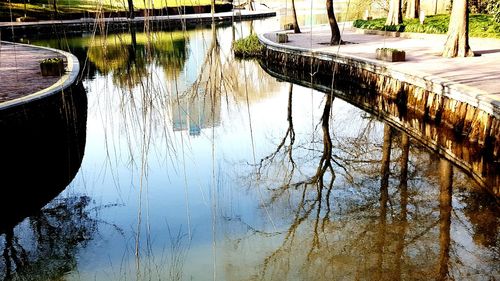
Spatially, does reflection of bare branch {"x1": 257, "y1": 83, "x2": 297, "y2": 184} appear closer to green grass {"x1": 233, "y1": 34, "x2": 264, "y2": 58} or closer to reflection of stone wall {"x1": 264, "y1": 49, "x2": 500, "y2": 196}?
reflection of stone wall {"x1": 264, "y1": 49, "x2": 500, "y2": 196}

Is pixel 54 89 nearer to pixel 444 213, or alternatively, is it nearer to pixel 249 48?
pixel 444 213

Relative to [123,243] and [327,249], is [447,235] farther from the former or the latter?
[123,243]

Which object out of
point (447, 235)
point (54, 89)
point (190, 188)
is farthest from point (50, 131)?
point (447, 235)

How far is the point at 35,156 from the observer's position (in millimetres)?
7957

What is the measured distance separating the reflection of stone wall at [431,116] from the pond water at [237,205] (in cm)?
30

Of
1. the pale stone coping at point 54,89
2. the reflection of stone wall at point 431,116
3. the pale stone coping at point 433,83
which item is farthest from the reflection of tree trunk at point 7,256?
the reflection of stone wall at point 431,116

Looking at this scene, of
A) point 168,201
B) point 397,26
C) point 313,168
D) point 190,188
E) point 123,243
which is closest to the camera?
point 123,243

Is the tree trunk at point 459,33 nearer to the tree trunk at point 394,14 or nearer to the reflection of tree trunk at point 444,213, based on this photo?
the reflection of tree trunk at point 444,213

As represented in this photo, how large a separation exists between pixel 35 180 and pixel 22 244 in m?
2.12

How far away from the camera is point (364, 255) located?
4.92 m

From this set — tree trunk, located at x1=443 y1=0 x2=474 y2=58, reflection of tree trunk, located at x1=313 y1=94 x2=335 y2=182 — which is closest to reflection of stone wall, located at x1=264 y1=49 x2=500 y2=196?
reflection of tree trunk, located at x1=313 y1=94 x2=335 y2=182

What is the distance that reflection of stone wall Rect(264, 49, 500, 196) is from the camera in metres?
7.31

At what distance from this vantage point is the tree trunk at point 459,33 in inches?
490

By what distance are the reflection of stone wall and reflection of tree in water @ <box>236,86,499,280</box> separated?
1.52 ft
